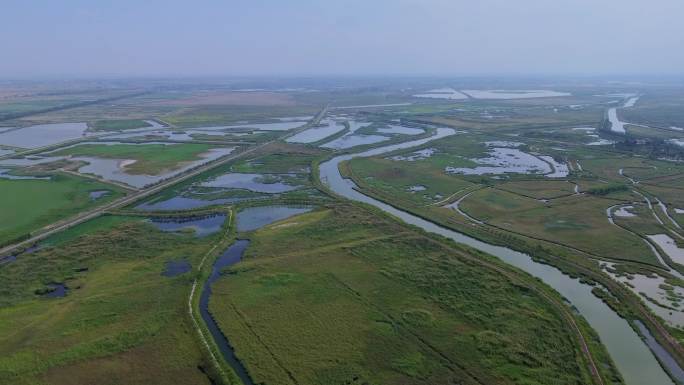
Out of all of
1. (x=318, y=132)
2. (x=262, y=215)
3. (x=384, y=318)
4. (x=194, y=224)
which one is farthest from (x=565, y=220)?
(x=318, y=132)

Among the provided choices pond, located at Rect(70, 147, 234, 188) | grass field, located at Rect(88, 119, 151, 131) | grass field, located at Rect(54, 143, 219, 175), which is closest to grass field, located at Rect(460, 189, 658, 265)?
pond, located at Rect(70, 147, 234, 188)

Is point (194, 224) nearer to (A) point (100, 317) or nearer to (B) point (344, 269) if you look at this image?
(A) point (100, 317)

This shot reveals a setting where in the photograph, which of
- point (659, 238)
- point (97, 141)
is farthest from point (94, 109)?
point (659, 238)

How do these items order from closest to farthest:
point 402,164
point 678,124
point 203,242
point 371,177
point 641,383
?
point 641,383, point 203,242, point 371,177, point 402,164, point 678,124

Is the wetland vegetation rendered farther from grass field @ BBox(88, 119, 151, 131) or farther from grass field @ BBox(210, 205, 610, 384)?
grass field @ BBox(88, 119, 151, 131)

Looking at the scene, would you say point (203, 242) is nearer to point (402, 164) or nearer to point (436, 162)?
point (402, 164)

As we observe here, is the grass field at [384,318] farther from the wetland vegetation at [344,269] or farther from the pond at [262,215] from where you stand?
the pond at [262,215]
